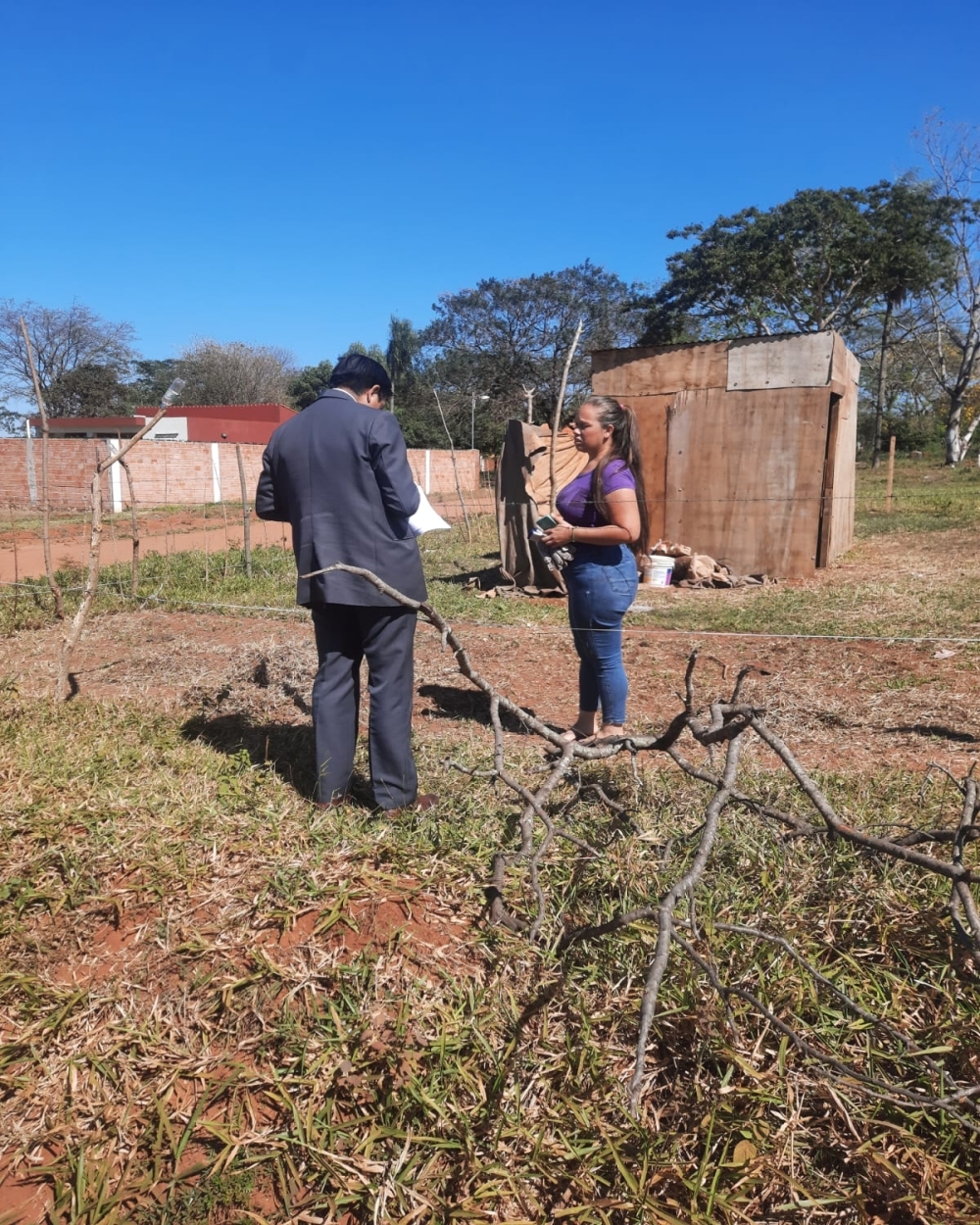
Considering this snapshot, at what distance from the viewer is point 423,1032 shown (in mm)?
1851

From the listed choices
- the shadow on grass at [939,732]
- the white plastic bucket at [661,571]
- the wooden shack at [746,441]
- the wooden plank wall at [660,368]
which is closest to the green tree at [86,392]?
the wooden plank wall at [660,368]

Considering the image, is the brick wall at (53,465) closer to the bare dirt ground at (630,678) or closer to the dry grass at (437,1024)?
the bare dirt ground at (630,678)

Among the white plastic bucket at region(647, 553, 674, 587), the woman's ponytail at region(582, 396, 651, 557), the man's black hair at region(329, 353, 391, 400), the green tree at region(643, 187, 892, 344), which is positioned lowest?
the white plastic bucket at region(647, 553, 674, 587)

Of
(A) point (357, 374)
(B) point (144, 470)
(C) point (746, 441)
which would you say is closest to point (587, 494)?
(A) point (357, 374)

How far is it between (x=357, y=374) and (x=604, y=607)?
4.47ft

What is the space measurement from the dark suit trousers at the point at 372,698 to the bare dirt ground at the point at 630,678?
3.69 feet

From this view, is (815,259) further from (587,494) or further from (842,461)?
(587,494)

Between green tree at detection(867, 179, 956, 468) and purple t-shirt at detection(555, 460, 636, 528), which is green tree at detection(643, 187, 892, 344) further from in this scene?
purple t-shirt at detection(555, 460, 636, 528)

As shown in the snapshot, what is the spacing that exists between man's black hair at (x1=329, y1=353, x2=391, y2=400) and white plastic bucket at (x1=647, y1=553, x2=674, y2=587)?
6605 millimetres

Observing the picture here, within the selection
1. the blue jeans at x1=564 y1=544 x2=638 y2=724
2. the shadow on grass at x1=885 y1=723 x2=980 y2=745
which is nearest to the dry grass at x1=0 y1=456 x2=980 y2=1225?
the blue jeans at x1=564 y1=544 x2=638 y2=724

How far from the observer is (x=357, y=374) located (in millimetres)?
2811

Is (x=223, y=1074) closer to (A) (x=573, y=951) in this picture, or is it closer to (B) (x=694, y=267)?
(A) (x=573, y=951)

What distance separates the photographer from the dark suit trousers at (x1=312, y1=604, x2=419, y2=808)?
280 cm

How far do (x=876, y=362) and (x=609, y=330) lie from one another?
12971 mm
